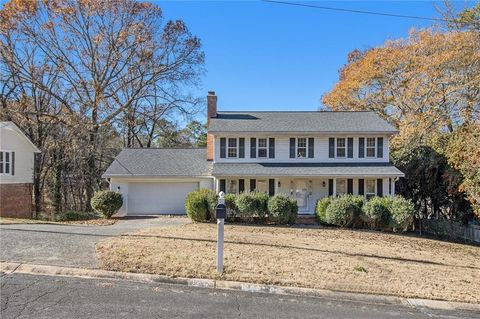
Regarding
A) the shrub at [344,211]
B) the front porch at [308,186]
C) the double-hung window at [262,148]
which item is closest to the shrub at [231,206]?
the front porch at [308,186]

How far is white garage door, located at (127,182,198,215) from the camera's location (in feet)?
80.3

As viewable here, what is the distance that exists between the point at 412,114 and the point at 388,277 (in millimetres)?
24525

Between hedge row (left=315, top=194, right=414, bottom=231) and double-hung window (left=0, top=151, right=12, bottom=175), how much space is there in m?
18.7

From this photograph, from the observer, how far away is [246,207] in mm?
19156

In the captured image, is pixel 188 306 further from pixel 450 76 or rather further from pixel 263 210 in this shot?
pixel 450 76

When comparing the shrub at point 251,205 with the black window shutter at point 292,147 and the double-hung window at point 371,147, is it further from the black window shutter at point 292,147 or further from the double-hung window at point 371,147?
the double-hung window at point 371,147

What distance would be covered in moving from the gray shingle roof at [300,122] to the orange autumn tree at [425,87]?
3093mm

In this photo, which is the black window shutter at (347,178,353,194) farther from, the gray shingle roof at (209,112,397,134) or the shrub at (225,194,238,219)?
the shrub at (225,194,238,219)

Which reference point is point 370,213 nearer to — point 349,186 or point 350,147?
point 349,186

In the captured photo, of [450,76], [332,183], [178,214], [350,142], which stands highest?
[450,76]

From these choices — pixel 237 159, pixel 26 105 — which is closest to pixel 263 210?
pixel 237 159

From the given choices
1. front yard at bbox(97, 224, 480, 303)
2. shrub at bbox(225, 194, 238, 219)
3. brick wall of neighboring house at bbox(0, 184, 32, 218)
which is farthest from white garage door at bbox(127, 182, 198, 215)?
front yard at bbox(97, 224, 480, 303)

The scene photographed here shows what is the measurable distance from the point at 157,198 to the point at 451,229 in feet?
56.3

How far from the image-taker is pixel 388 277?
8547mm
